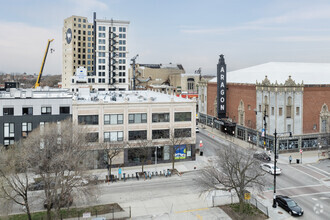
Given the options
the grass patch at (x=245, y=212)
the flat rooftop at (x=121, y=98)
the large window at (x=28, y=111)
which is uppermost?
the flat rooftop at (x=121, y=98)

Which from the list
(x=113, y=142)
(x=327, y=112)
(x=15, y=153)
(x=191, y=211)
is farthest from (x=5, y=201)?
(x=327, y=112)

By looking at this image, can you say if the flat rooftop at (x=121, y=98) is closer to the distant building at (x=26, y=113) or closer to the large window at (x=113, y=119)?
the large window at (x=113, y=119)

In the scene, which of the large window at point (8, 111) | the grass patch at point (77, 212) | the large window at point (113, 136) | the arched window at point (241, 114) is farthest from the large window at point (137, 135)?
the arched window at point (241, 114)

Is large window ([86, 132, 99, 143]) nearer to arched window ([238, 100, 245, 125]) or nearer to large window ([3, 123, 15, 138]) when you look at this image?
large window ([3, 123, 15, 138])

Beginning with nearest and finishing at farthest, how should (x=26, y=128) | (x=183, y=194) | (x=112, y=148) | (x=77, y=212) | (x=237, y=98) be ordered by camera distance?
(x=77, y=212)
(x=183, y=194)
(x=112, y=148)
(x=26, y=128)
(x=237, y=98)

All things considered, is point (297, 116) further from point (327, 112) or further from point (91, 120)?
point (91, 120)

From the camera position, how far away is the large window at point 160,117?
50.4m

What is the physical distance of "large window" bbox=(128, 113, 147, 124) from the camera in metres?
49.1

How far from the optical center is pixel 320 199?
34.3m

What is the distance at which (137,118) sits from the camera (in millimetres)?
49406

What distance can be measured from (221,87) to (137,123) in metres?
33.2

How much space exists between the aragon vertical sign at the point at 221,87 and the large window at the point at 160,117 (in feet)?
92.1

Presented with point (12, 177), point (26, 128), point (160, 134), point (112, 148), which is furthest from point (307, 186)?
point (26, 128)

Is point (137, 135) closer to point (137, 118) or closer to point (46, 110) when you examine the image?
point (137, 118)
